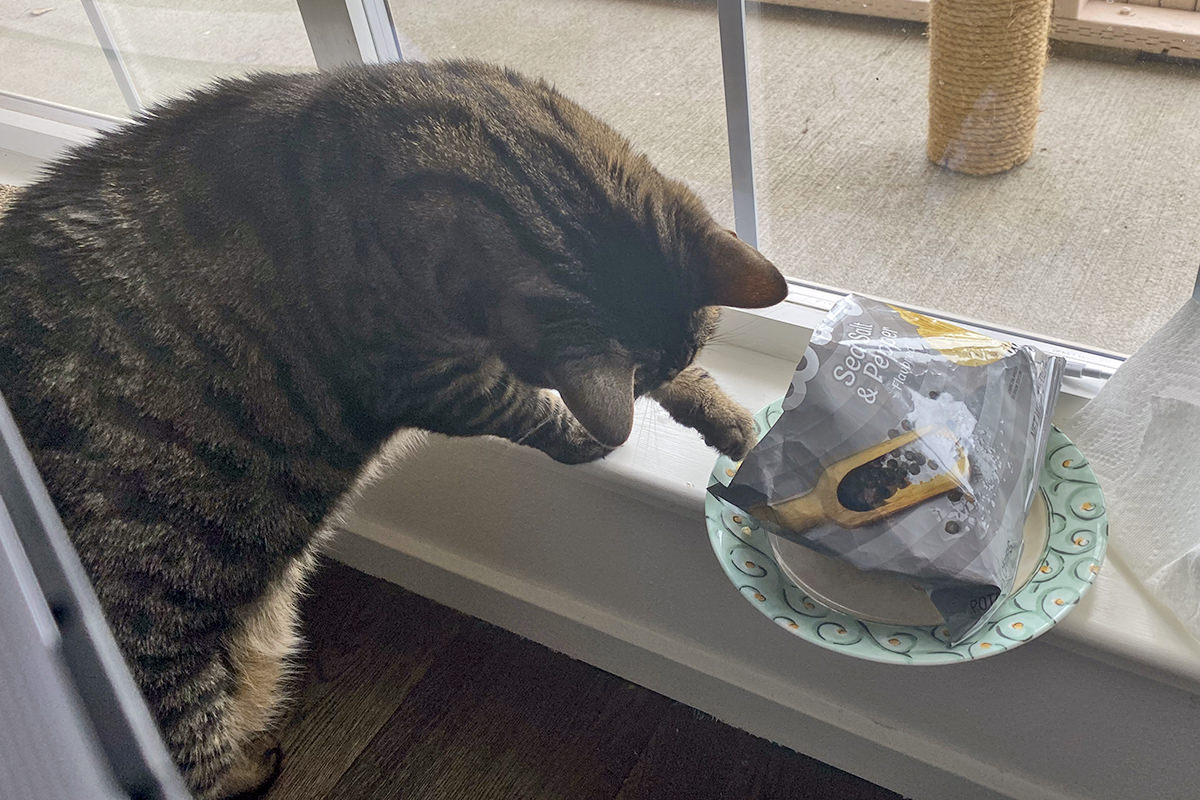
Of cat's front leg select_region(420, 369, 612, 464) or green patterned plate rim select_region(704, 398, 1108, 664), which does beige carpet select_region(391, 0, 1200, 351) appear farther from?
cat's front leg select_region(420, 369, 612, 464)

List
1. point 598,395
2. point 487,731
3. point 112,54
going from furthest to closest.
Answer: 1. point 112,54
2. point 487,731
3. point 598,395

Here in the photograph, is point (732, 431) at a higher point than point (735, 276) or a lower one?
lower

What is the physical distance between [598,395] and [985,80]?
388 mm

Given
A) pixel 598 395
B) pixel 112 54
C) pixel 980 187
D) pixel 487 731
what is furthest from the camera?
pixel 112 54

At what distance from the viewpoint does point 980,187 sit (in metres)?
0.74

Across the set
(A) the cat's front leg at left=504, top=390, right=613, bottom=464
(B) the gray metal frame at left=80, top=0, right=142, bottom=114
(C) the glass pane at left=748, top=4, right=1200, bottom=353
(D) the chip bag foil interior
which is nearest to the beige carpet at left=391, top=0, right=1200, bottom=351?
(C) the glass pane at left=748, top=4, right=1200, bottom=353

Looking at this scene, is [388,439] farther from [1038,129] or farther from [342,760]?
[1038,129]

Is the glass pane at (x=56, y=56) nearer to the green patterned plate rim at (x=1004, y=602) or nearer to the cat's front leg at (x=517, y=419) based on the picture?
the cat's front leg at (x=517, y=419)

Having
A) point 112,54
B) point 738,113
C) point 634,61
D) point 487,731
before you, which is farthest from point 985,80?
point 112,54

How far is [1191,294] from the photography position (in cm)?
67

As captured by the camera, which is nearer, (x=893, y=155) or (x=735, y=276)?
(x=735, y=276)

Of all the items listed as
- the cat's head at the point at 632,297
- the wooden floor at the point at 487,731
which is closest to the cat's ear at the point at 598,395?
the cat's head at the point at 632,297

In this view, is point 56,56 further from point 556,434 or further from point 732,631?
point 732,631

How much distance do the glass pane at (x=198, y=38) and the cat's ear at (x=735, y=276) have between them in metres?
0.56
